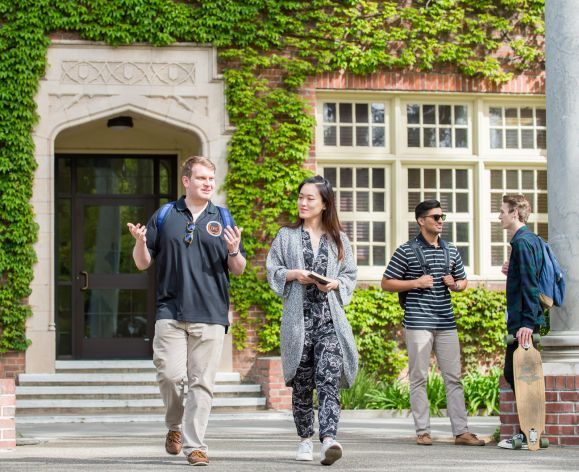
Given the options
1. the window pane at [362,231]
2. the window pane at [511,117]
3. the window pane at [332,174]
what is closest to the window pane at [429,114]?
the window pane at [511,117]

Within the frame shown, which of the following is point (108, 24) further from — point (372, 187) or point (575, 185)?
point (575, 185)

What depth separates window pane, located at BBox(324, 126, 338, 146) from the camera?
14695 mm

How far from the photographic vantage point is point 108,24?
1391cm

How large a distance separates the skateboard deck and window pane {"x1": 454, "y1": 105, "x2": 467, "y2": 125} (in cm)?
721

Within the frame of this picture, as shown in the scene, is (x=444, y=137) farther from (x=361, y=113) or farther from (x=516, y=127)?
(x=361, y=113)

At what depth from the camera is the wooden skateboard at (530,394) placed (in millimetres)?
8180

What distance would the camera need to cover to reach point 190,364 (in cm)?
720

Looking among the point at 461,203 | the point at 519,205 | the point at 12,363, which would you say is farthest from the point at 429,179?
the point at 519,205

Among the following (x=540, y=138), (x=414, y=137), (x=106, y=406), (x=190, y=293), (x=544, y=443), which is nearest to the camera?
(x=190, y=293)

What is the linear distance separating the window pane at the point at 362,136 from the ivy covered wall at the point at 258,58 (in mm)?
767

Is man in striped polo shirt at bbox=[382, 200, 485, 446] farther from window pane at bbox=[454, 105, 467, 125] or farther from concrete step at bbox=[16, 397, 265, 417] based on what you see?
window pane at bbox=[454, 105, 467, 125]

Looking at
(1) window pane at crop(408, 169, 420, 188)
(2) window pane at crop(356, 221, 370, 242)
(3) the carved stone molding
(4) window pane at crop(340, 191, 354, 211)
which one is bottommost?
(2) window pane at crop(356, 221, 370, 242)

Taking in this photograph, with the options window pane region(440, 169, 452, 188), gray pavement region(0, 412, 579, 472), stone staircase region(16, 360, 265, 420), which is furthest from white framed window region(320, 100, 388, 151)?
gray pavement region(0, 412, 579, 472)

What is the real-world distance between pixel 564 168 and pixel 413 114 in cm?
612
